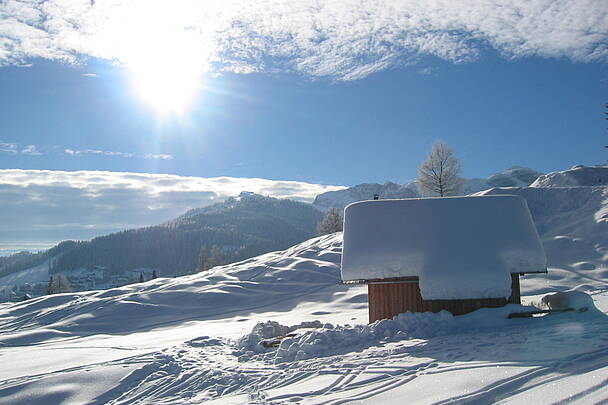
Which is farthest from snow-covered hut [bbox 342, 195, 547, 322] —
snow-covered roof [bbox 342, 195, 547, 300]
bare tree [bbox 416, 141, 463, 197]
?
bare tree [bbox 416, 141, 463, 197]

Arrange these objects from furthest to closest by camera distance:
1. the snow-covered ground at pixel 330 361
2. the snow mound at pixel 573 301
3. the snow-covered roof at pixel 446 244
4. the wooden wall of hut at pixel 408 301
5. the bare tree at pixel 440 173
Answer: the bare tree at pixel 440 173, the wooden wall of hut at pixel 408 301, the snow-covered roof at pixel 446 244, the snow mound at pixel 573 301, the snow-covered ground at pixel 330 361

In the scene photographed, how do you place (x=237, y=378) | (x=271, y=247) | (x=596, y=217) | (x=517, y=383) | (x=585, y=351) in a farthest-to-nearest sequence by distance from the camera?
(x=271, y=247) < (x=596, y=217) < (x=237, y=378) < (x=585, y=351) < (x=517, y=383)

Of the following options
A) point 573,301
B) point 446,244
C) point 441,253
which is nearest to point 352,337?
point 441,253

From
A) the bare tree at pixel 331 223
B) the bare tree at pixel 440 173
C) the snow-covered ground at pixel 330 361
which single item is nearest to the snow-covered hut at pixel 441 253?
the snow-covered ground at pixel 330 361

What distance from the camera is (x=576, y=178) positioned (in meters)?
62.5

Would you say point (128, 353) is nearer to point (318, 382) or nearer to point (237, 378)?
point (237, 378)

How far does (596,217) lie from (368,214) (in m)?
29.8

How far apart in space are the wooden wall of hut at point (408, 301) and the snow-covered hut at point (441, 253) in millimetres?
32

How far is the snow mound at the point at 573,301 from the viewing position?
15172 millimetres

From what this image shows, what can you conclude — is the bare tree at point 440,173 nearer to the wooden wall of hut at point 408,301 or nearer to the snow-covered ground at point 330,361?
the snow-covered ground at point 330,361

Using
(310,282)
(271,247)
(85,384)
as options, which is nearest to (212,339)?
→ (85,384)

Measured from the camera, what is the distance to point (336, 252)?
43.7 m

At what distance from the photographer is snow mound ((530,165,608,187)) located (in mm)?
60625

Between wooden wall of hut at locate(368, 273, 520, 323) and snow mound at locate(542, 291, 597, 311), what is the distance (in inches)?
46.6
